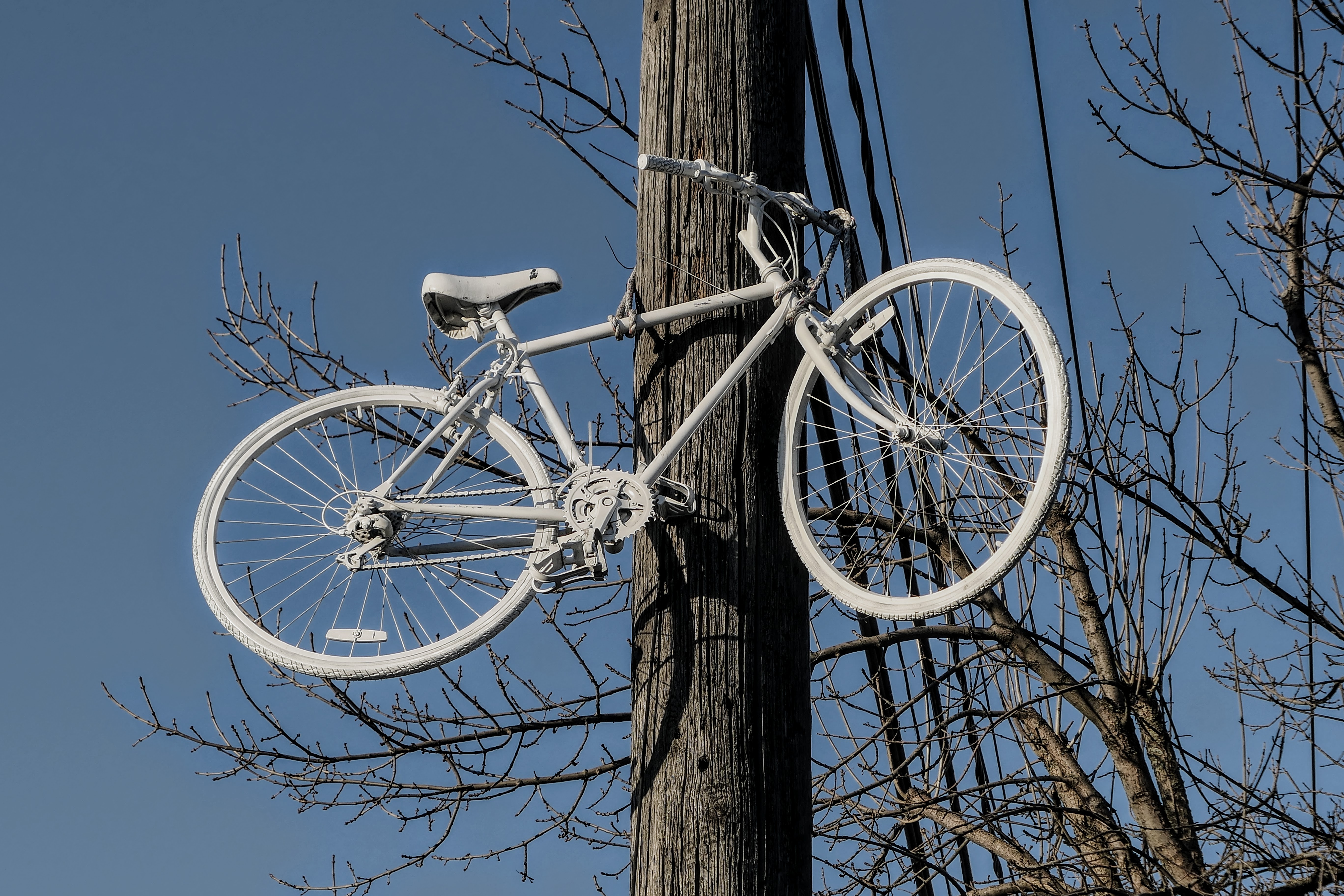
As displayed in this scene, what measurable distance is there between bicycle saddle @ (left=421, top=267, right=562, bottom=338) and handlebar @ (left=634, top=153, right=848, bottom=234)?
46cm

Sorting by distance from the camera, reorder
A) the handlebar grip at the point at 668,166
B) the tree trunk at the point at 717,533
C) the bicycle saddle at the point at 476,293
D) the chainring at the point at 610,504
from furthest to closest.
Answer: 1. the bicycle saddle at the point at 476,293
2. the handlebar grip at the point at 668,166
3. the chainring at the point at 610,504
4. the tree trunk at the point at 717,533

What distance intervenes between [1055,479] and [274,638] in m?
2.15

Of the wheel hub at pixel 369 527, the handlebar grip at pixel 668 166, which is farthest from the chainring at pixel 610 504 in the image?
the handlebar grip at pixel 668 166

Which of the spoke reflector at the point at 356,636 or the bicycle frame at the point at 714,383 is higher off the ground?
the bicycle frame at the point at 714,383

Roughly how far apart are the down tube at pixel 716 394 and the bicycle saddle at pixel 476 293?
2.16ft

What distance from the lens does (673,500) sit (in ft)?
11.3

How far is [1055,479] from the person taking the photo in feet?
9.98

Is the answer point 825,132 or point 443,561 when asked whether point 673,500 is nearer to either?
point 443,561

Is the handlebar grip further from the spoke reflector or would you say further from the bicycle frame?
the spoke reflector

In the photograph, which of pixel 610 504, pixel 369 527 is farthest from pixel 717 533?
pixel 369 527

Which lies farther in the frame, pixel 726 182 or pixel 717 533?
pixel 726 182

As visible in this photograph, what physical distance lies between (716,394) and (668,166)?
663 mm

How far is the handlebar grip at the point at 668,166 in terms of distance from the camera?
3557mm

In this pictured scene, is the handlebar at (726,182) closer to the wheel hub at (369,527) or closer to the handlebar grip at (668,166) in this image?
the handlebar grip at (668,166)
